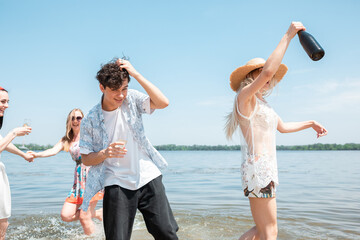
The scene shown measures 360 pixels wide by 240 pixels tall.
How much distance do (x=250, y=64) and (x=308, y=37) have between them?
2.27ft

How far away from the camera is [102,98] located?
11.5ft

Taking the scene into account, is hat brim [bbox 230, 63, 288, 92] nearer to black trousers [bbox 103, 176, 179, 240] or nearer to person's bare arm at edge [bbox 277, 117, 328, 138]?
person's bare arm at edge [bbox 277, 117, 328, 138]

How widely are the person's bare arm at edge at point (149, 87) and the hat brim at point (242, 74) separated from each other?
2.67ft

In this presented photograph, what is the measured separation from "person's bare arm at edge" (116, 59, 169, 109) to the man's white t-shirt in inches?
5.6

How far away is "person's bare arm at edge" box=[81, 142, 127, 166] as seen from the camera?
9.79 ft

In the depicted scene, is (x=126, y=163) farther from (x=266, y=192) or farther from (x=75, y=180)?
(x=75, y=180)

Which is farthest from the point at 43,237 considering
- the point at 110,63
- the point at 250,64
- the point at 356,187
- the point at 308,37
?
the point at 356,187

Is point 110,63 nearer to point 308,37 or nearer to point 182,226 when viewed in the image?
point 308,37

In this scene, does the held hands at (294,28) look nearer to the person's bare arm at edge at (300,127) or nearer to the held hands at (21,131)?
the person's bare arm at edge at (300,127)

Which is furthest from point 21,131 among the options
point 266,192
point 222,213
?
point 222,213

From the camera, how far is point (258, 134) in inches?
134

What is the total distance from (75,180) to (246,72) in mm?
3458

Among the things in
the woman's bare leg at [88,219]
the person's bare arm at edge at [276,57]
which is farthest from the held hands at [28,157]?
the person's bare arm at edge at [276,57]

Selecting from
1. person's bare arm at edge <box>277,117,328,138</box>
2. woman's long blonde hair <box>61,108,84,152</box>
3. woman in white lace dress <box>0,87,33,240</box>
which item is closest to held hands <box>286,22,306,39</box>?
person's bare arm at edge <box>277,117,328,138</box>
